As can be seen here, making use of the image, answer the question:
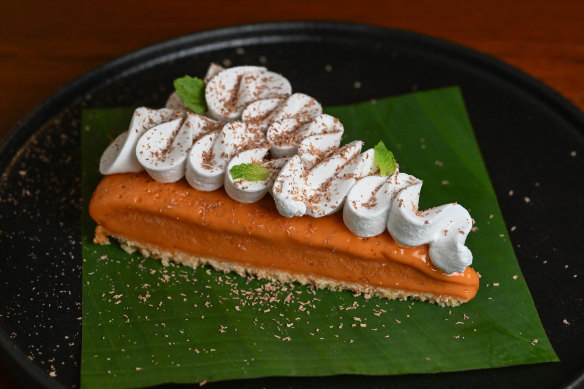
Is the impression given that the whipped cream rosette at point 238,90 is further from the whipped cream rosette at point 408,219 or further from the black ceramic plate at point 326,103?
the whipped cream rosette at point 408,219

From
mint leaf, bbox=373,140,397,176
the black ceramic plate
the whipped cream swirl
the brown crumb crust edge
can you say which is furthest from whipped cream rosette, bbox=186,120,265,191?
the black ceramic plate

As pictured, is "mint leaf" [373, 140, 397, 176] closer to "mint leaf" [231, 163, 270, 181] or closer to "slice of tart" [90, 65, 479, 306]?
"slice of tart" [90, 65, 479, 306]

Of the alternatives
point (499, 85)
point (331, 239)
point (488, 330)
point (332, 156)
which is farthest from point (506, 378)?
point (499, 85)

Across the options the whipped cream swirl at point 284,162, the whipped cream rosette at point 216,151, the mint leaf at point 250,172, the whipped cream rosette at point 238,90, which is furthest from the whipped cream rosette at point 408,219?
the whipped cream rosette at point 238,90

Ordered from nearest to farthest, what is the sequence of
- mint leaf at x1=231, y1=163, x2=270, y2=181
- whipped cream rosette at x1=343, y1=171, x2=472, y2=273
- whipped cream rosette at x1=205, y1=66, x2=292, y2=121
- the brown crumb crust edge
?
whipped cream rosette at x1=343, y1=171, x2=472, y2=273
mint leaf at x1=231, y1=163, x2=270, y2=181
the brown crumb crust edge
whipped cream rosette at x1=205, y1=66, x2=292, y2=121

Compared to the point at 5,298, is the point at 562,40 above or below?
above

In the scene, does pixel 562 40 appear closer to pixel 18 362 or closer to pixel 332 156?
pixel 332 156

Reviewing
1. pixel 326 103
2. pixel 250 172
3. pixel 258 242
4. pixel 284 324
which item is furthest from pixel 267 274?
pixel 326 103

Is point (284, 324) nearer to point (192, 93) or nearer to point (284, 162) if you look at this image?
point (284, 162)

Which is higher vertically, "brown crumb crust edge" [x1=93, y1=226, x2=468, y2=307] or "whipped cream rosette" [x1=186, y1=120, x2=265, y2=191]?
"whipped cream rosette" [x1=186, y1=120, x2=265, y2=191]
